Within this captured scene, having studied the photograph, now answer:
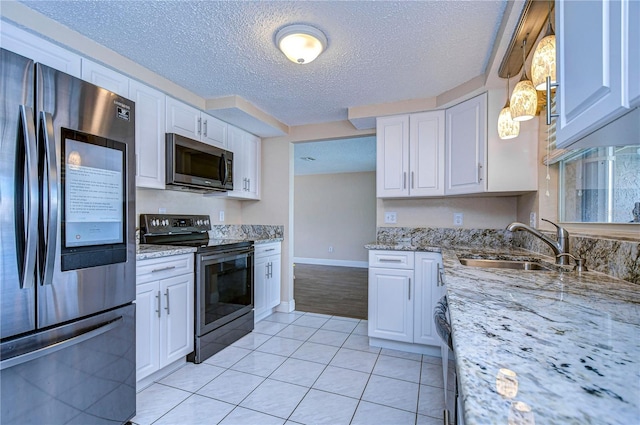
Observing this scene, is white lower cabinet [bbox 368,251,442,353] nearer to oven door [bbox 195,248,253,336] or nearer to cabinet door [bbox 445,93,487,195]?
cabinet door [bbox 445,93,487,195]

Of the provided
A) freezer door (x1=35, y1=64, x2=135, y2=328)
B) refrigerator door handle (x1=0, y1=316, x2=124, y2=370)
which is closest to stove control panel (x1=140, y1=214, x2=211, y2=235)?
freezer door (x1=35, y1=64, x2=135, y2=328)

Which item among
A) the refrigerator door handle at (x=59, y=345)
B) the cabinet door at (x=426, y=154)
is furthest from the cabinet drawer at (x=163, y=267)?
→ the cabinet door at (x=426, y=154)

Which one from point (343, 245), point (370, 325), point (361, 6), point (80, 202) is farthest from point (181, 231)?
point (343, 245)

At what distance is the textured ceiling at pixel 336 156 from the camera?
14.3 ft

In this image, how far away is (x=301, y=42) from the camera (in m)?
1.77

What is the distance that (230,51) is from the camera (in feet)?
6.38

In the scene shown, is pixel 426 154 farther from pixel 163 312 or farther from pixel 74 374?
pixel 74 374

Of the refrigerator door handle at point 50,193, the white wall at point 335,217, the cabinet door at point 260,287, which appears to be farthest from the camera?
the white wall at point 335,217

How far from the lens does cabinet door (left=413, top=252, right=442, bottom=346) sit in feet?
7.87

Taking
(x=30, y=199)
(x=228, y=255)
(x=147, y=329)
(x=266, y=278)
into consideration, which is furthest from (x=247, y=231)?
(x=30, y=199)

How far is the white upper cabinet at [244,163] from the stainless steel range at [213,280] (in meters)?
0.57

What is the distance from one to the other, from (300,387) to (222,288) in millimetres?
1049

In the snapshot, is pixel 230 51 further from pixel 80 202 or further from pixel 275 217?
pixel 275 217

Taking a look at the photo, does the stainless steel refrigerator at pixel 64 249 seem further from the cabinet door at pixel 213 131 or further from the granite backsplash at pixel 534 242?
the granite backsplash at pixel 534 242
